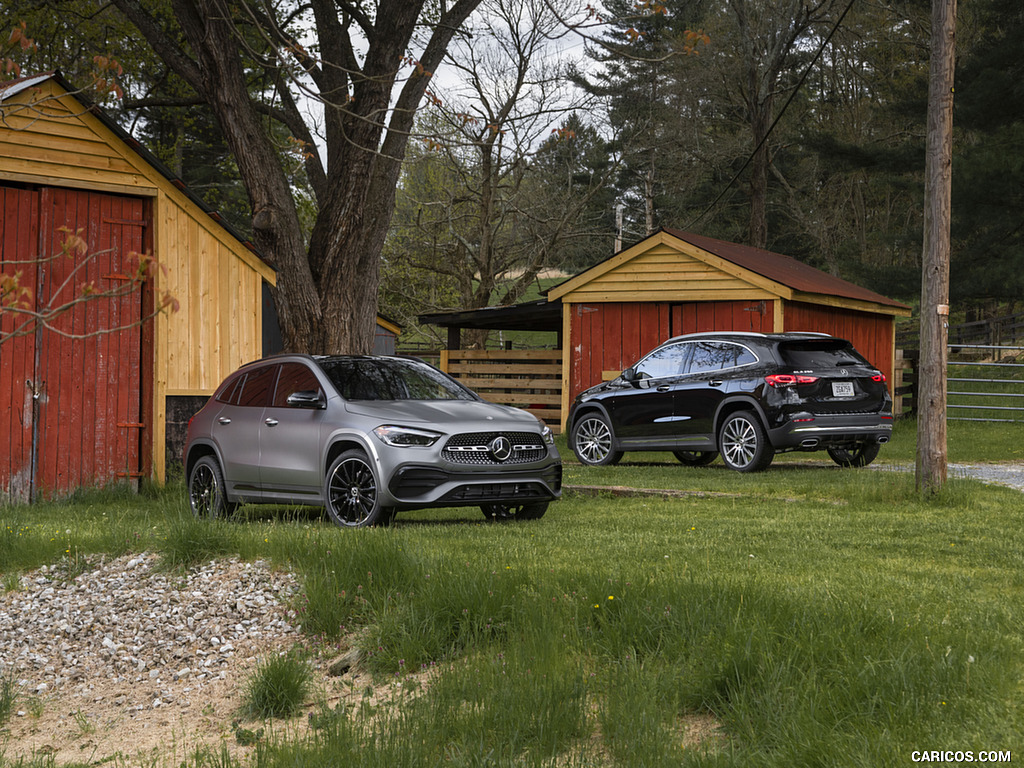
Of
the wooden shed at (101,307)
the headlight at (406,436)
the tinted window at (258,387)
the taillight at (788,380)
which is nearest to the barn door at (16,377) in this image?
the wooden shed at (101,307)

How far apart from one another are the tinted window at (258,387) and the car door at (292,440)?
151 millimetres

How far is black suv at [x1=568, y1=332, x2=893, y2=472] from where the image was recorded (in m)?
14.1

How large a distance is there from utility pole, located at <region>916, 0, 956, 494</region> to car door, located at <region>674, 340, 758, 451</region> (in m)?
3.76

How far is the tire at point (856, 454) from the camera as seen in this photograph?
50.9 feet

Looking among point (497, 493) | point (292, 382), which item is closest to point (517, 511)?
point (497, 493)

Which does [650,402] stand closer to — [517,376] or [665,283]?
[665,283]

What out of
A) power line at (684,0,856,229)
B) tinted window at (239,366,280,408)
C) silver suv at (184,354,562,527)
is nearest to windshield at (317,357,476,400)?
silver suv at (184,354,562,527)

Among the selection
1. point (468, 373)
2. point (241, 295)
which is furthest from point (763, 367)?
point (468, 373)

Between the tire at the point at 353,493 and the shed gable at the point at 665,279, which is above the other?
the shed gable at the point at 665,279

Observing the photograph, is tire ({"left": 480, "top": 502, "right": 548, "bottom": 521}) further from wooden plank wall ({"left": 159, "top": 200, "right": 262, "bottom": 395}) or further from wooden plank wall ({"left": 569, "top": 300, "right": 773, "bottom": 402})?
wooden plank wall ({"left": 569, "top": 300, "right": 773, "bottom": 402})

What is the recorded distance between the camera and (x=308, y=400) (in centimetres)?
1016

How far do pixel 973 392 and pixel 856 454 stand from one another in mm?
12417

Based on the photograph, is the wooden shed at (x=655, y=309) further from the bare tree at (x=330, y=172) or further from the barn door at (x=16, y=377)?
the barn door at (x=16, y=377)

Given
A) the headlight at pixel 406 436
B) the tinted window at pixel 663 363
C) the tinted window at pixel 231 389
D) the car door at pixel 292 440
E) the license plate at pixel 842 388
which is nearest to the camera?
the headlight at pixel 406 436
